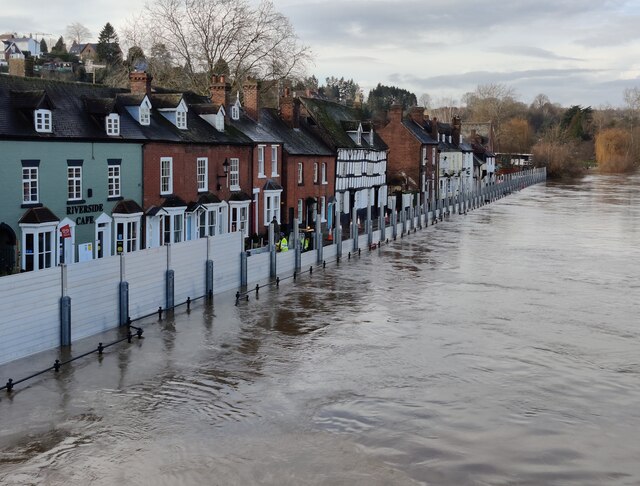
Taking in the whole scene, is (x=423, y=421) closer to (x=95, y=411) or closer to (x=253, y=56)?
(x=95, y=411)

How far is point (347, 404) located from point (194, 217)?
19754 mm

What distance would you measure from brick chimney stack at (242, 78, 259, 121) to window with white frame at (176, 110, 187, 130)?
26.2 ft

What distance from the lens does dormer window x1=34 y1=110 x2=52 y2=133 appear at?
27.1 meters

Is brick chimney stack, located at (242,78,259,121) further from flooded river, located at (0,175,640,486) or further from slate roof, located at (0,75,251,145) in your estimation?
flooded river, located at (0,175,640,486)

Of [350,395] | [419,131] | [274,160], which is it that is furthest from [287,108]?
[350,395]

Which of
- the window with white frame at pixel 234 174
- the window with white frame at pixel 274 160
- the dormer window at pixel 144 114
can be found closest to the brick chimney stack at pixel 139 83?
the dormer window at pixel 144 114

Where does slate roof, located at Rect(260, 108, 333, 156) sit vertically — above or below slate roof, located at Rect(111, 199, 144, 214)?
above

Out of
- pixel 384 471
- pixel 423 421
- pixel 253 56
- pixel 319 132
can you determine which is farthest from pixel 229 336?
pixel 253 56

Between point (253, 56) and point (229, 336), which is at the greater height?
point (253, 56)

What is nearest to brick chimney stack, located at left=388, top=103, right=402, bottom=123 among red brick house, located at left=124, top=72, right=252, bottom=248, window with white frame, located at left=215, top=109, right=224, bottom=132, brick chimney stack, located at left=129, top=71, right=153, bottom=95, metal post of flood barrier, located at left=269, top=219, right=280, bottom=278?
red brick house, located at left=124, top=72, right=252, bottom=248

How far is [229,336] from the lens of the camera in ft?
74.2

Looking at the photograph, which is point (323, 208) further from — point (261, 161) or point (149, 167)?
point (149, 167)

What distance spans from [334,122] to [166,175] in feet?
76.0

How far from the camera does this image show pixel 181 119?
35.0m
